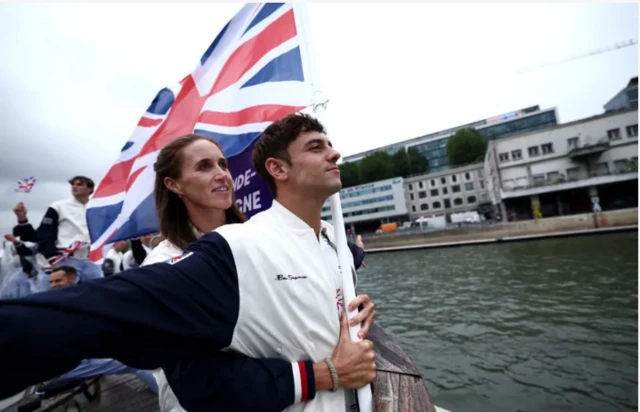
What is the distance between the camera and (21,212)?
4637mm

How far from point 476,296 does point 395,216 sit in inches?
2013

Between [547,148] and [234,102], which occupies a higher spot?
[547,148]

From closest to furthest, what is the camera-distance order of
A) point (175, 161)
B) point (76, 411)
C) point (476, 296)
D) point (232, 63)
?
point (175, 161) → point (232, 63) → point (76, 411) → point (476, 296)

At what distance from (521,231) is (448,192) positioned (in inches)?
1157

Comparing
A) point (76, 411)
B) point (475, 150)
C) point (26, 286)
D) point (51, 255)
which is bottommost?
point (76, 411)

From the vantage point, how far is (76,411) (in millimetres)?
3535

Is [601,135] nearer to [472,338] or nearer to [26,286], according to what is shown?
[472,338]

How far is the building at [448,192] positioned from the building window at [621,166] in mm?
20383

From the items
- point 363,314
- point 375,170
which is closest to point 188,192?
point 363,314

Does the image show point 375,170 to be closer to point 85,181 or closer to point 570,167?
point 570,167

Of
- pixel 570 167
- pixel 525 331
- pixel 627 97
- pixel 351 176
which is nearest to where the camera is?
pixel 525 331

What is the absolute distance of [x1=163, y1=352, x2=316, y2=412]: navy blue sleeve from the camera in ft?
3.74

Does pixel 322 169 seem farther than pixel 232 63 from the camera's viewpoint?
No

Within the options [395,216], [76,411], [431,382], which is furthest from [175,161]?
[395,216]
